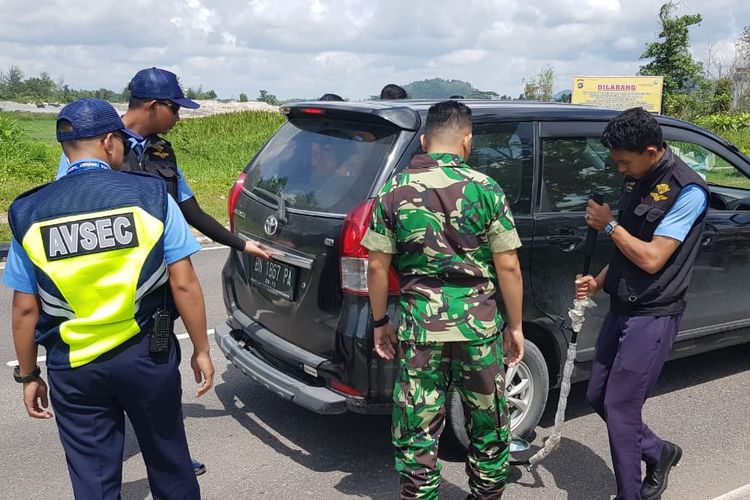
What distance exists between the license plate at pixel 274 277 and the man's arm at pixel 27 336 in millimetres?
1302

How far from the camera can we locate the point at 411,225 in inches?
107

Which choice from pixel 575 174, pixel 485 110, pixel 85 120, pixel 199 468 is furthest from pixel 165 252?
pixel 575 174

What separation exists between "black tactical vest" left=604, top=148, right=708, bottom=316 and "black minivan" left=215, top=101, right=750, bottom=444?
0.59 metres

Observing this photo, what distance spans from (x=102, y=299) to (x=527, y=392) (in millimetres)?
2352

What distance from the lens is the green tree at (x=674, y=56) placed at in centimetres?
2342

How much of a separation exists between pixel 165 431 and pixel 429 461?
1.06 meters

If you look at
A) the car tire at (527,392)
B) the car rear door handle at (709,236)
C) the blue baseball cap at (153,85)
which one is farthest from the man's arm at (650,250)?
the blue baseball cap at (153,85)

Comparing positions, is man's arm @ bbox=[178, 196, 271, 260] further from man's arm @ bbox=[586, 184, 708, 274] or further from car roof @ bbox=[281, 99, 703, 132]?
man's arm @ bbox=[586, 184, 708, 274]

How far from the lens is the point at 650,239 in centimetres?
311

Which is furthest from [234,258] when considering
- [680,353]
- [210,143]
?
[210,143]

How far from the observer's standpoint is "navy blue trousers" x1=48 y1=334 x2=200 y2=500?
97.0 inches

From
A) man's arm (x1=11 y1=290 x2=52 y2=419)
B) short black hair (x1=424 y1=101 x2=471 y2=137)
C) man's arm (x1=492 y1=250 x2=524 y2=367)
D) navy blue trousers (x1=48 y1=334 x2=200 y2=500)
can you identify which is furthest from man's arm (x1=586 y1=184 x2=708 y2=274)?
man's arm (x1=11 y1=290 x2=52 y2=419)

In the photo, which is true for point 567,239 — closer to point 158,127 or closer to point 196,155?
point 158,127

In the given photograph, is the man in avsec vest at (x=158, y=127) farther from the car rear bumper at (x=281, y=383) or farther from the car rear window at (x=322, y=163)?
the car rear bumper at (x=281, y=383)
